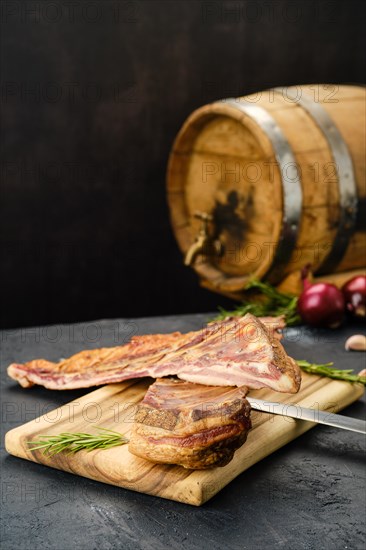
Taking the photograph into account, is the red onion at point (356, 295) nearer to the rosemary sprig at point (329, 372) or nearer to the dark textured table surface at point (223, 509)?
the rosemary sprig at point (329, 372)

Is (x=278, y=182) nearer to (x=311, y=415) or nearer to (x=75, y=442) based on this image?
(x=311, y=415)

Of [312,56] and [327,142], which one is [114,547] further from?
[312,56]

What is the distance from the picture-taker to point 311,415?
201 centimetres

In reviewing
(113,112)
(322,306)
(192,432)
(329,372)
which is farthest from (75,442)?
(113,112)

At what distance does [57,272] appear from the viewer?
5102 millimetres

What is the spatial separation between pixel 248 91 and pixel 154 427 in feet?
12.6

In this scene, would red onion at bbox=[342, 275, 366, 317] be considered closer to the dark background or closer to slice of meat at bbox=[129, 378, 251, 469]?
slice of meat at bbox=[129, 378, 251, 469]

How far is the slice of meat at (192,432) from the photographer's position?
1791mm

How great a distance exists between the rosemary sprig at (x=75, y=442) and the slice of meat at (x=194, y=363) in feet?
0.81

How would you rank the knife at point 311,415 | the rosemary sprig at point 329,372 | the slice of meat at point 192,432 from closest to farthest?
the slice of meat at point 192,432 → the knife at point 311,415 → the rosemary sprig at point 329,372

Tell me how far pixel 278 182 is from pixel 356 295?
0.57 meters

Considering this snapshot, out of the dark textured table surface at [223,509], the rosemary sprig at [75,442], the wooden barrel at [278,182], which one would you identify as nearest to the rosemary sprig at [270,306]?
the wooden barrel at [278,182]

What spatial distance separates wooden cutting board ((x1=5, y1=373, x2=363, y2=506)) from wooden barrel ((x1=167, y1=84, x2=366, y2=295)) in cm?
117

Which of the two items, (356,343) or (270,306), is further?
(270,306)
